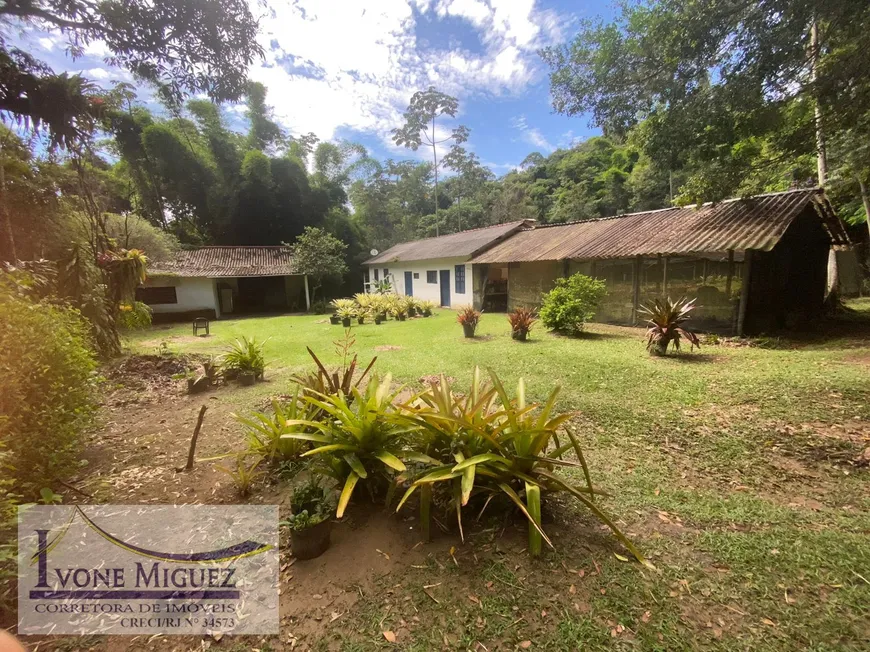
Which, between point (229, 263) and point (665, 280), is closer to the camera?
point (665, 280)

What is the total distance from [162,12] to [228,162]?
19.4 m

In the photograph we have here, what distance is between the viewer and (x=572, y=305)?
31.4ft

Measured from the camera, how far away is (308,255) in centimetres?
2016

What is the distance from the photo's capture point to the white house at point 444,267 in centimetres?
1691

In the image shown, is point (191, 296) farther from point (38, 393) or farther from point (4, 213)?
point (38, 393)

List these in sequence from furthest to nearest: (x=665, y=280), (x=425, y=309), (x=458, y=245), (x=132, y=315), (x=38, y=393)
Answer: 1. (x=458, y=245)
2. (x=425, y=309)
3. (x=665, y=280)
4. (x=132, y=315)
5. (x=38, y=393)

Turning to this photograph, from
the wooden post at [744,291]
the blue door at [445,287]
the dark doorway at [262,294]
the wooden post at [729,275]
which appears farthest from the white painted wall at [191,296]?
the wooden post at [744,291]

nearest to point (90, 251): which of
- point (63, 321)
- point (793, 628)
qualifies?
point (63, 321)

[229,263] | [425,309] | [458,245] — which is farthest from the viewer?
[229,263]

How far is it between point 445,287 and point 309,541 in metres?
17.1

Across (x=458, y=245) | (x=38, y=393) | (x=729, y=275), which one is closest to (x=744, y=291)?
(x=729, y=275)

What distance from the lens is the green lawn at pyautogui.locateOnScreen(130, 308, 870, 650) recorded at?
1623 mm

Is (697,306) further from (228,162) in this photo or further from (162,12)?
(228,162)

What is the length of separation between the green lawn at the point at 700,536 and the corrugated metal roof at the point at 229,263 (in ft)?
53.5
